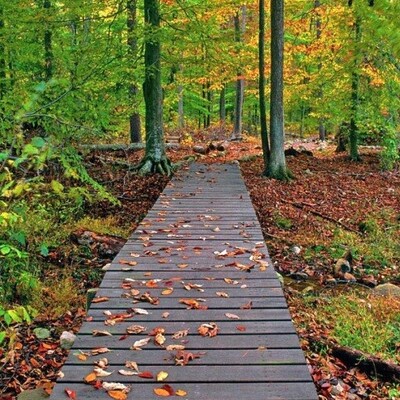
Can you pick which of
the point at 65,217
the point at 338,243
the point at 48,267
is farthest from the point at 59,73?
the point at 338,243

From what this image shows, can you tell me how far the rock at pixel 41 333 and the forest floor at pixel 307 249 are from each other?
0.04m

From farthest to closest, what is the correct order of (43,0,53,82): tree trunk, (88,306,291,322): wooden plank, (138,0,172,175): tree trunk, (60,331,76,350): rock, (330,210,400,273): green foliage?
(43,0,53,82): tree trunk, (138,0,172,175): tree trunk, (330,210,400,273): green foliage, (60,331,76,350): rock, (88,306,291,322): wooden plank

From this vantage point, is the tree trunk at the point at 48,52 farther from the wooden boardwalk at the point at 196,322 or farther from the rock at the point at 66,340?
the rock at the point at 66,340

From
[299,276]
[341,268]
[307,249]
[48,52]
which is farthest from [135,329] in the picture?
[48,52]

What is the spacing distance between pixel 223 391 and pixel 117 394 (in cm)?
63

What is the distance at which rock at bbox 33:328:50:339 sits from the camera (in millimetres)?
5023

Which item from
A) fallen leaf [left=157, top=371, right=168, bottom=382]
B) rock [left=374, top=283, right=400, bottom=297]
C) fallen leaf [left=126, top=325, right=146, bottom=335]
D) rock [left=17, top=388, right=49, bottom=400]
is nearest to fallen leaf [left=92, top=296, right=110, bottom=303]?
fallen leaf [left=126, top=325, right=146, bottom=335]

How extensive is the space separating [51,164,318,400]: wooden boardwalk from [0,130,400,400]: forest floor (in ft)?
2.45

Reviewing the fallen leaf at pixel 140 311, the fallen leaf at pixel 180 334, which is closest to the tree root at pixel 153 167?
the fallen leaf at pixel 140 311

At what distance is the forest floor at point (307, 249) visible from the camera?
14.4 ft

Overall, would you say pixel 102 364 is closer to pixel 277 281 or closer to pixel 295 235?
pixel 277 281

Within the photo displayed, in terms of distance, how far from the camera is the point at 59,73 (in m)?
11.4

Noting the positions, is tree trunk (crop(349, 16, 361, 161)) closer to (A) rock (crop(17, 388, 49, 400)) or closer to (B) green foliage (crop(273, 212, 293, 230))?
(B) green foliage (crop(273, 212, 293, 230))

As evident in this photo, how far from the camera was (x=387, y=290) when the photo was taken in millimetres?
6281
